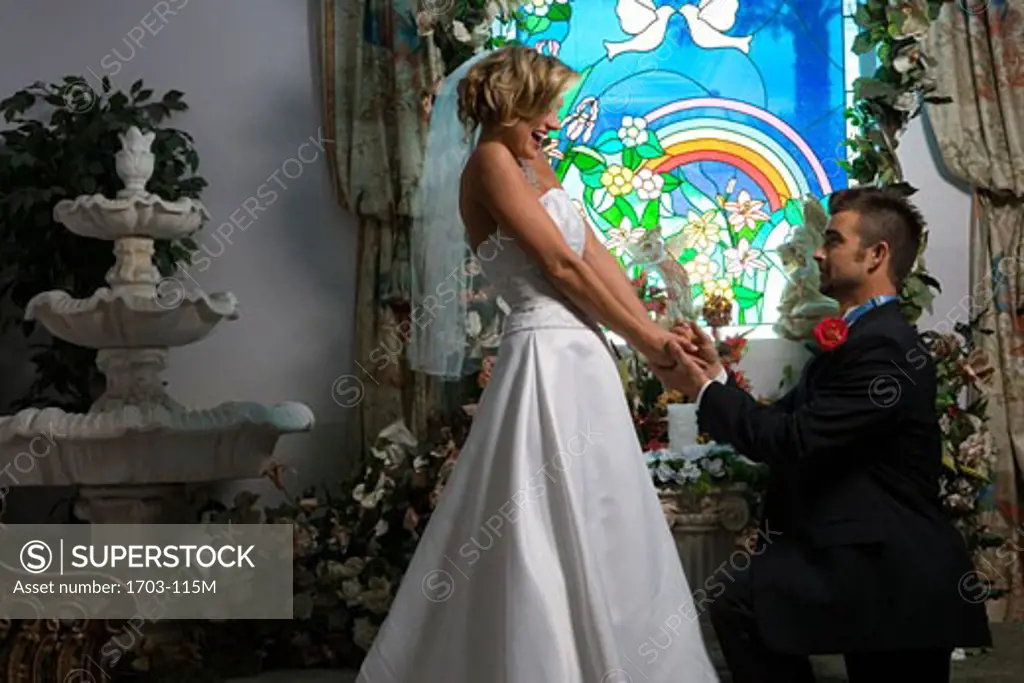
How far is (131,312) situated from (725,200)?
2.53m

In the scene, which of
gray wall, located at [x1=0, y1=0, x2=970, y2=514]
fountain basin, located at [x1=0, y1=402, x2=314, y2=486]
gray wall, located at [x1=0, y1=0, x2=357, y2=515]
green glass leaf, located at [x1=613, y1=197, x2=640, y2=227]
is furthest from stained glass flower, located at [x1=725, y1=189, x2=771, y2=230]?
fountain basin, located at [x1=0, y1=402, x2=314, y2=486]

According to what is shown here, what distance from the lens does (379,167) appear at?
5.20 m

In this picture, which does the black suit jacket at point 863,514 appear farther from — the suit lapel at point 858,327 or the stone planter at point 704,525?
the stone planter at point 704,525

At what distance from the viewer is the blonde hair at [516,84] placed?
9.70 feet

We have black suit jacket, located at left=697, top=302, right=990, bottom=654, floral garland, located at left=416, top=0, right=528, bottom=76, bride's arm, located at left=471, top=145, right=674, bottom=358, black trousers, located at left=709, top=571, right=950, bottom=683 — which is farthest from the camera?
floral garland, located at left=416, top=0, right=528, bottom=76

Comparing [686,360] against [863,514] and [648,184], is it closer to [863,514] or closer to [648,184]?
[863,514]

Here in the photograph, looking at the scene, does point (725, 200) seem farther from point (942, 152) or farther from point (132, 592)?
point (132, 592)

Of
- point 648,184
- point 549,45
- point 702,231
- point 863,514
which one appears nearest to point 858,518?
point 863,514

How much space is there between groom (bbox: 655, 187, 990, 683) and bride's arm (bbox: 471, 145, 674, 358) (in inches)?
12.4

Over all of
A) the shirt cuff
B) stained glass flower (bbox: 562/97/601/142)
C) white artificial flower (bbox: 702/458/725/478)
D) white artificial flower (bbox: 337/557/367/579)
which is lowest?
white artificial flower (bbox: 337/557/367/579)

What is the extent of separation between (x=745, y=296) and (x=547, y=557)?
9.39 ft

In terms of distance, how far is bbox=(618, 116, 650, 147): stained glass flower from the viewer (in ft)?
18.1

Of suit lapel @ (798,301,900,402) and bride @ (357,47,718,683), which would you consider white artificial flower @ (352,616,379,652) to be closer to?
bride @ (357,47,718,683)

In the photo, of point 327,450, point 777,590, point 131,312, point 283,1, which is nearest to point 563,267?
point 777,590
